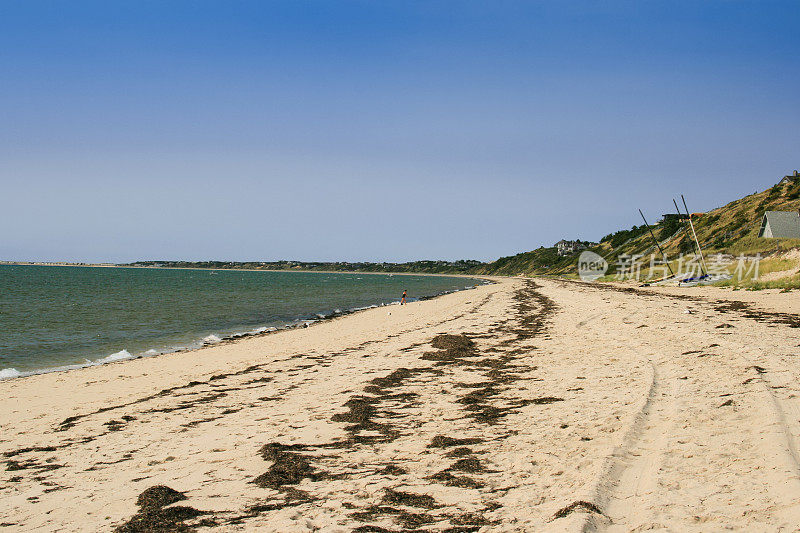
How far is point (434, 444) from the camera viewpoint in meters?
6.54

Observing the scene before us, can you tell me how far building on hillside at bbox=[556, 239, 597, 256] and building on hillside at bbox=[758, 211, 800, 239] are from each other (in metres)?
103

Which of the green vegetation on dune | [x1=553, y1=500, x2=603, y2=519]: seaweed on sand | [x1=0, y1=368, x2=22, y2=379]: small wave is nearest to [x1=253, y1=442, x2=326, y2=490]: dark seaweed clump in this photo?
[x1=553, y1=500, x2=603, y2=519]: seaweed on sand

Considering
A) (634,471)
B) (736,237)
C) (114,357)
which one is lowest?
(114,357)

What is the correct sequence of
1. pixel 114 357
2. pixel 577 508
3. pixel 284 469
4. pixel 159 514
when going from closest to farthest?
pixel 577 508, pixel 159 514, pixel 284 469, pixel 114 357

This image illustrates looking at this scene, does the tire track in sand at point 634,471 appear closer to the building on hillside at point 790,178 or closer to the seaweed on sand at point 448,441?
the seaweed on sand at point 448,441

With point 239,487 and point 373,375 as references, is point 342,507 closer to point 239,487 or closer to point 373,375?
point 239,487

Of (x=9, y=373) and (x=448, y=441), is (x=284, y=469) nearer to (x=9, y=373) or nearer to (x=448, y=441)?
(x=448, y=441)

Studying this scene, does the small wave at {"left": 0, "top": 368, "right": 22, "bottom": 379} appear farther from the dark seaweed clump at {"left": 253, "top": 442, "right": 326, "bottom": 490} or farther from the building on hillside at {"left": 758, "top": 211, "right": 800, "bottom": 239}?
the building on hillside at {"left": 758, "top": 211, "right": 800, "bottom": 239}

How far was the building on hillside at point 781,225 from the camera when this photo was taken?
159 ft

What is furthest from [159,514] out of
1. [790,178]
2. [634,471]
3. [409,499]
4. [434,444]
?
[790,178]

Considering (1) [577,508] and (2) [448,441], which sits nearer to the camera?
(1) [577,508]

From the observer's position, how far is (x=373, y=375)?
458 inches

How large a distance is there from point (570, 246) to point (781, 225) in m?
116

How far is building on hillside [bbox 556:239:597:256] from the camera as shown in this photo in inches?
6250
